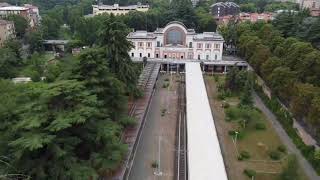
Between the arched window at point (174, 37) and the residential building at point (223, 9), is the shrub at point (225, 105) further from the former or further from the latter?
the residential building at point (223, 9)

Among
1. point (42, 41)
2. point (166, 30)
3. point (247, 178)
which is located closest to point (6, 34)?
point (42, 41)

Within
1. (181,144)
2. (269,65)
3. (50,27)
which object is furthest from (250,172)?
(50,27)

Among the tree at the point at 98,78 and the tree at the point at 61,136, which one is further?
the tree at the point at 98,78

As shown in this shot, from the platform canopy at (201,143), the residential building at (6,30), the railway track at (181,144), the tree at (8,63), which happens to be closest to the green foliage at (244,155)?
the platform canopy at (201,143)

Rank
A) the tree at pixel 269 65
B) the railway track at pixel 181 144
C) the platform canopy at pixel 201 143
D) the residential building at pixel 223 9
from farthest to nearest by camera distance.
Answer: the residential building at pixel 223 9, the tree at pixel 269 65, the railway track at pixel 181 144, the platform canopy at pixel 201 143

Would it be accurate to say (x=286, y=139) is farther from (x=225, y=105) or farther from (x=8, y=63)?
(x=8, y=63)

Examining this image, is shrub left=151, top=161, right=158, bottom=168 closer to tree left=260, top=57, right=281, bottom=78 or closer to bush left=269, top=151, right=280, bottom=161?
bush left=269, top=151, right=280, bottom=161

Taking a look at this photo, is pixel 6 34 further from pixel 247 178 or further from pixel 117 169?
pixel 247 178
